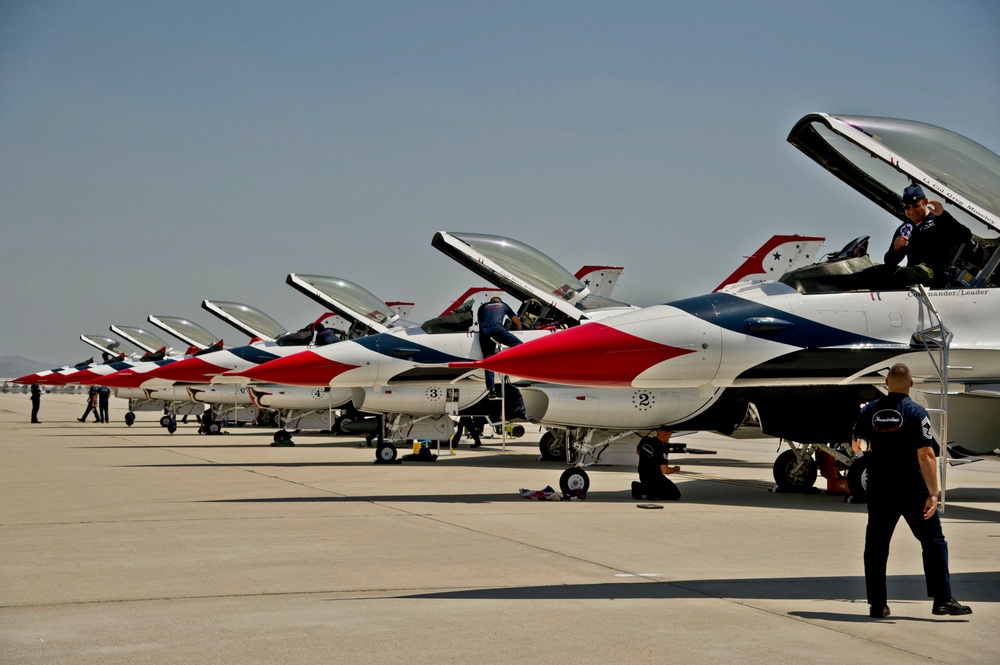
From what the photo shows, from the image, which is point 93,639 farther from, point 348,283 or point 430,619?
point 348,283

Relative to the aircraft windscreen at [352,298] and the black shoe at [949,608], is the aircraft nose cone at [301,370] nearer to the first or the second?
the aircraft windscreen at [352,298]

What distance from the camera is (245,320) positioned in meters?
30.9

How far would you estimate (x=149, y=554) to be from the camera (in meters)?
8.12

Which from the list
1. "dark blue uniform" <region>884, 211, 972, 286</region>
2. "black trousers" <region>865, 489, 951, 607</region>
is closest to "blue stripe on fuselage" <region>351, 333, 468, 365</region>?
"dark blue uniform" <region>884, 211, 972, 286</region>

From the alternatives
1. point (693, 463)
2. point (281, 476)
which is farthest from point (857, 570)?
point (693, 463)

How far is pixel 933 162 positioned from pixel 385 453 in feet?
35.7

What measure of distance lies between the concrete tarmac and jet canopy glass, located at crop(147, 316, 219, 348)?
74.7 ft

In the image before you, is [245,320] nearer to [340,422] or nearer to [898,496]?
[340,422]

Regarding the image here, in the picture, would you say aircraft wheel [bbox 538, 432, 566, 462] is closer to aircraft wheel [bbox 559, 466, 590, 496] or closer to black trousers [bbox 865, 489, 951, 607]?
aircraft wheel [bbox 559, 466, 590, 496]

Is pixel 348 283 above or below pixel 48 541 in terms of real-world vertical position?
above

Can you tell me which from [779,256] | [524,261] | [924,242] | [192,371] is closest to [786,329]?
[924,242]

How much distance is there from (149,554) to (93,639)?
2878 mm

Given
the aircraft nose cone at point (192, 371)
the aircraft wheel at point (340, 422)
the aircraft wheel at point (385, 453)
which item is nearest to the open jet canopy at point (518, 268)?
the aircraft wheel at point (385, 453)

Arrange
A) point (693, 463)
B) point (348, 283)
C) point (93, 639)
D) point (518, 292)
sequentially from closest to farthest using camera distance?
point (93, 639), point (518, 292), point (693, 463), point (348, 283)
